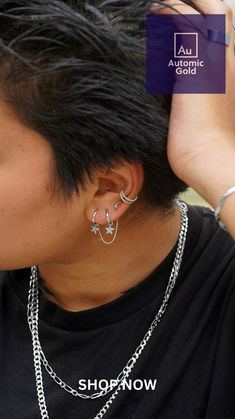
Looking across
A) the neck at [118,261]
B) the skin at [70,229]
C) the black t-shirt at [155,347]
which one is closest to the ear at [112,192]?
the skin at [70,229]

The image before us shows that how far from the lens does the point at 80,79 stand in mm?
1104


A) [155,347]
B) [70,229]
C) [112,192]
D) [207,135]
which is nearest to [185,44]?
[207,135]

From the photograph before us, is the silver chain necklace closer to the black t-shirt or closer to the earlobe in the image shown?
the black t-shirt

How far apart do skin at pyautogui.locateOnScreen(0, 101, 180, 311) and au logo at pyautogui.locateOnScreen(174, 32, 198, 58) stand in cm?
24

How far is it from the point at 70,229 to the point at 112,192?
12 centimetres

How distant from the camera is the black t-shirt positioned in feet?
4.19

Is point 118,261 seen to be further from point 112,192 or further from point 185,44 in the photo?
point 185,44

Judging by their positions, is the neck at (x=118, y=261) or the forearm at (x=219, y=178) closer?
the forearm at (x=219, y=178)

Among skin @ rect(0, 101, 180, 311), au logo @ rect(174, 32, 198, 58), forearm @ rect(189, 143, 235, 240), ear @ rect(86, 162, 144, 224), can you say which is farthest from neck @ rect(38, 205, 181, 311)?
au logo @ rect(174, 32, 198, 58)

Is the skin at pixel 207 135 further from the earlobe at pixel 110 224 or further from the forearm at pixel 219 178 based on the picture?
the earlobe at pixel 110 224

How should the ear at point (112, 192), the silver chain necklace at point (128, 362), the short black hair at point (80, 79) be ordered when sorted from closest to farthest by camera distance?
the short black hair at point (80, 79), the ear at point (112, 192), the silver chain necklace at point (128, 362)

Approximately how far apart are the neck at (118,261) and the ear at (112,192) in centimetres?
10

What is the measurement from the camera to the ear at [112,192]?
1228 millimetres

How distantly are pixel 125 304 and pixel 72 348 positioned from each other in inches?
6.4
